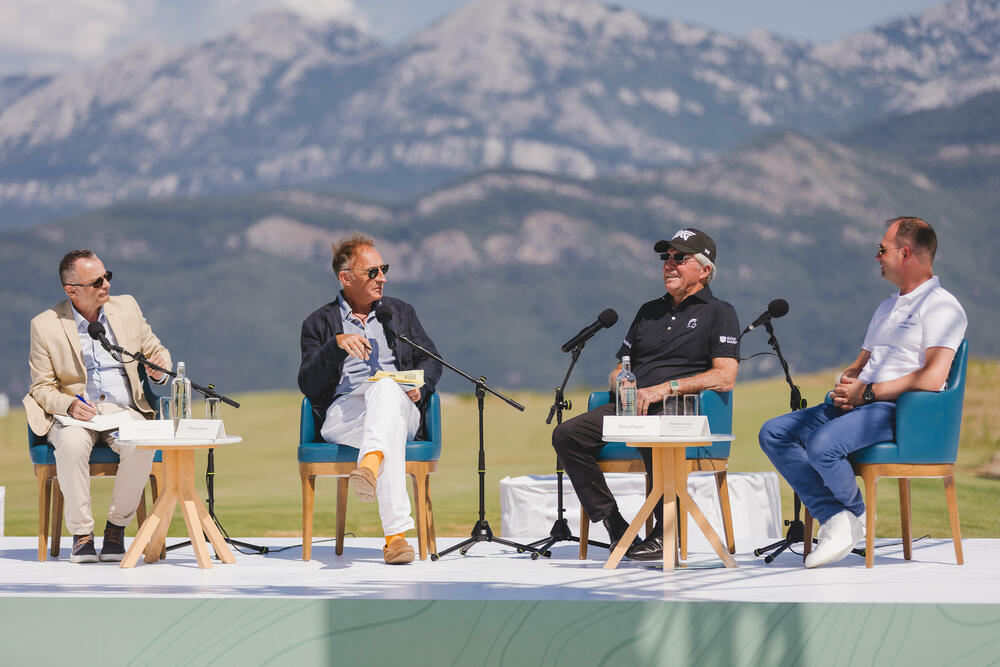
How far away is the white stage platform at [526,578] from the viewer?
3273mm

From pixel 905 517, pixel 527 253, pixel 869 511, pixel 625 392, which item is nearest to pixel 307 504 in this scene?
pixel 625 392

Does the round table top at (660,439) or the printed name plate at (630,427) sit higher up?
the printed name plate at (630,427)

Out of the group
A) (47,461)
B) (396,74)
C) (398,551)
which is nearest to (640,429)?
(398,551)

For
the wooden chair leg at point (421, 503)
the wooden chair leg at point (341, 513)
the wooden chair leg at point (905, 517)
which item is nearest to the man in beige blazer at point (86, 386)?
the wooden chair leg at point (341, 513)

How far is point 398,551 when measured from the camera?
4289 millimetres

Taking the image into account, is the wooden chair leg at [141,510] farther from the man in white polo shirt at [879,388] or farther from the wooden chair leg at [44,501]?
the man in white polo shirt at [879,388]

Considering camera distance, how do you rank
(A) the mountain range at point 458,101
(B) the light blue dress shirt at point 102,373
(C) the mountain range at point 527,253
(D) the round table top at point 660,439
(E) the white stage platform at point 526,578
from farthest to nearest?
(A) the mountain range at point 458,101 → (C) the mountain range at point 527,253 → (B) the light blue dress shirt at point 102,373 → (D) the round table top at point 660,439 → (E) the white stage platform at point 526,578

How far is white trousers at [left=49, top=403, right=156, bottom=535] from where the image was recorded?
4.51 m

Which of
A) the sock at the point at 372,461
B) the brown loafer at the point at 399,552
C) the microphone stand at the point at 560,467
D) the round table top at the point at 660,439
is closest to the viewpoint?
the round table top at the point at 660,439

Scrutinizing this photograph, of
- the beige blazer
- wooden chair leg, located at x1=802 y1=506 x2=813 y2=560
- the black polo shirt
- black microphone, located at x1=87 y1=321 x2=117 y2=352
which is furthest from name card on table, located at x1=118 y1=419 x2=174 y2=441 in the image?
wooden chair leg, located at x1=802 y1=506 x2=813 y2=560

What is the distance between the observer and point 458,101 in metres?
61.9

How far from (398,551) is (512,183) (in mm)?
42247

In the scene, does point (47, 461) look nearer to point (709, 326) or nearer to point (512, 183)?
point (709, 326)

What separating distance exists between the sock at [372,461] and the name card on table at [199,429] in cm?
52
